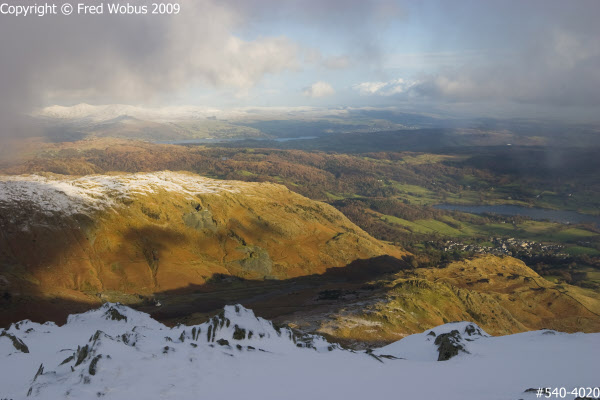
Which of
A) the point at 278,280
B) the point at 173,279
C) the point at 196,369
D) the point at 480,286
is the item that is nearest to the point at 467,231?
the point at 480,286

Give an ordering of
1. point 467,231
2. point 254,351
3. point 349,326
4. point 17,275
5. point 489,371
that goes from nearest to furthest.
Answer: point 489,371
point 254,351
point 349,326
point 17,275
point 467,231

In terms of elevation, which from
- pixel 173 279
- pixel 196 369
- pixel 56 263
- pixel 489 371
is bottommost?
pixel 173 279

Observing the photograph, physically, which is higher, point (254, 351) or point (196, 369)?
point (196, 369)

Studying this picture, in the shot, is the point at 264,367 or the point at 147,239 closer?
the point at 264,367

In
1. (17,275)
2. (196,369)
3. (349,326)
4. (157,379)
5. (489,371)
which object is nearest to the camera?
(157,379)

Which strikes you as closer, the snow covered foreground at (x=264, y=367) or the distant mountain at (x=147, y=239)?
the snow covered foreground at (x=264, y=367)

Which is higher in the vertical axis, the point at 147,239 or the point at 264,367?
the point at 264,367

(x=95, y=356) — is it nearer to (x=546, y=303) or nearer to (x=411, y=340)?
(x=411, y=340)

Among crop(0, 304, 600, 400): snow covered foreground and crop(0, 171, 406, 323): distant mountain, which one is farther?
crop(0, 171, 406, 323): distant mountain
